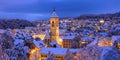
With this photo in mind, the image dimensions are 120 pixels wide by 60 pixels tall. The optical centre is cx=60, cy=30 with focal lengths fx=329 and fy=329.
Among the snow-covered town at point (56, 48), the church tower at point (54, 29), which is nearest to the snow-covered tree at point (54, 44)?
the snow-covered town at point (56, 48)

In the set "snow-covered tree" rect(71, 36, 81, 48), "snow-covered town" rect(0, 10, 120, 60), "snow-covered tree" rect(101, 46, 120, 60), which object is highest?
"snow-covered tree" rect(101, 46, 120, 60)

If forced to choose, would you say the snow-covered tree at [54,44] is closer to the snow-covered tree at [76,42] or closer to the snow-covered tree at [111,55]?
the snow-covered tree at [76,42]

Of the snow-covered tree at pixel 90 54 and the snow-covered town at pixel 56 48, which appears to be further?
the snow-covered tree at pixel 90 54

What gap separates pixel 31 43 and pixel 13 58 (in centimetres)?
1981

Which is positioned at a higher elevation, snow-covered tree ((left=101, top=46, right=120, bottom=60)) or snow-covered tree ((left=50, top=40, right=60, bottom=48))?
snow-covered tree ((left=101, top=46, right=120, bottom=60))

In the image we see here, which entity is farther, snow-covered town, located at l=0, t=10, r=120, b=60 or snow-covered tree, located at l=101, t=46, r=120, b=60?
snow-covered town, located at l=0, t=10, r=120, b=60

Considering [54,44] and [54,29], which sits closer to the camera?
[54,44]

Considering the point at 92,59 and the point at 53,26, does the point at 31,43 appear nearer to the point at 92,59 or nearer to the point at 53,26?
the point at 53,26

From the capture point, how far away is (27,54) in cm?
3681

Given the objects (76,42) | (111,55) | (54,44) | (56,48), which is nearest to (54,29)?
(76,42)

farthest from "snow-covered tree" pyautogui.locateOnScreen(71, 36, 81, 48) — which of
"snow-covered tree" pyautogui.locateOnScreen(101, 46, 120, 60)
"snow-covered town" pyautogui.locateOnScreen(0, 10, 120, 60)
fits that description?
"snow-covered tree" pyautogui.locateOnScreen(101, 46, 120, 60)

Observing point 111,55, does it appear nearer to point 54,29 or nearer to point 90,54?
point 90,54

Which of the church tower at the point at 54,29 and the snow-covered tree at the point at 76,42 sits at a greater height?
the church tower at the point at 54,29

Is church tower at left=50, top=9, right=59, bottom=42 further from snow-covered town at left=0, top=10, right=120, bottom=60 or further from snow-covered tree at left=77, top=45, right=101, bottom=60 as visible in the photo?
snow-covered tree at left=77, top=45, right=101, bottom=60
